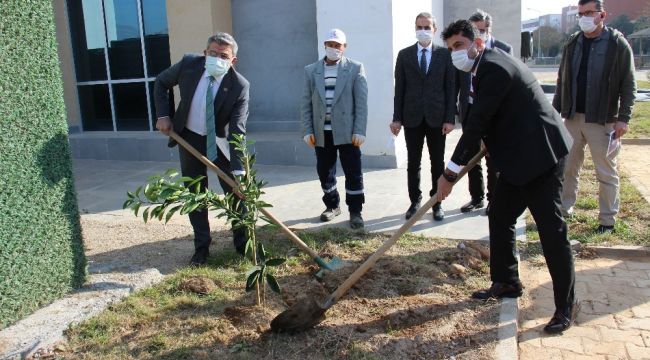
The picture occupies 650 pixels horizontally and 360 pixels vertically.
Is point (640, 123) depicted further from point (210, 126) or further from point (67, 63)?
point (67, 63)

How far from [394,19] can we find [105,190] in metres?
4.66

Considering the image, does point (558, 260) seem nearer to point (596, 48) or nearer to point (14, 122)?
point (596, 48)

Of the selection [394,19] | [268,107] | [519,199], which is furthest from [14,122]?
[268,107]

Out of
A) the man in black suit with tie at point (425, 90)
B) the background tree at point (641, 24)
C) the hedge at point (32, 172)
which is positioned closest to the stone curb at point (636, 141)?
the man in black suit with tie at point (425, 90)

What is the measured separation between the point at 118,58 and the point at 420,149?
280 inches

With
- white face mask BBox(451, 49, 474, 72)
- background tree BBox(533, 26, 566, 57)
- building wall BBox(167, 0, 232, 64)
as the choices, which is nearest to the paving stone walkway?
white face mask BBox(451, 49, 474, 72)

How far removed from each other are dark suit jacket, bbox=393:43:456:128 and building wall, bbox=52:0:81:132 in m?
7.44

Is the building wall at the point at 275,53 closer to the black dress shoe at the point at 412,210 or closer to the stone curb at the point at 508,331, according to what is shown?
the black dress shoe at the point at 412,210

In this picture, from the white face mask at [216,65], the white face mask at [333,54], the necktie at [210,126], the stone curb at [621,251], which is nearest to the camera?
the white face mask at [216,65]

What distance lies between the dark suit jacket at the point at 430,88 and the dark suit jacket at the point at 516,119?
1.95 meters

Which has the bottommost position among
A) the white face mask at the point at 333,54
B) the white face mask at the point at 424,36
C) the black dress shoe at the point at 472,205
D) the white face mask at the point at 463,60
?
the black dress shoe at the point at 472,205

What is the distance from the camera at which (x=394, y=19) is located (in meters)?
7.86

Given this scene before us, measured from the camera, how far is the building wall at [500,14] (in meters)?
13.4

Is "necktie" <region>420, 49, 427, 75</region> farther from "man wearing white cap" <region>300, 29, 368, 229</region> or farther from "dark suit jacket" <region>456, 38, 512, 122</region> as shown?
"man wearing white cap" <region>300, 29, 368, 229</region>
